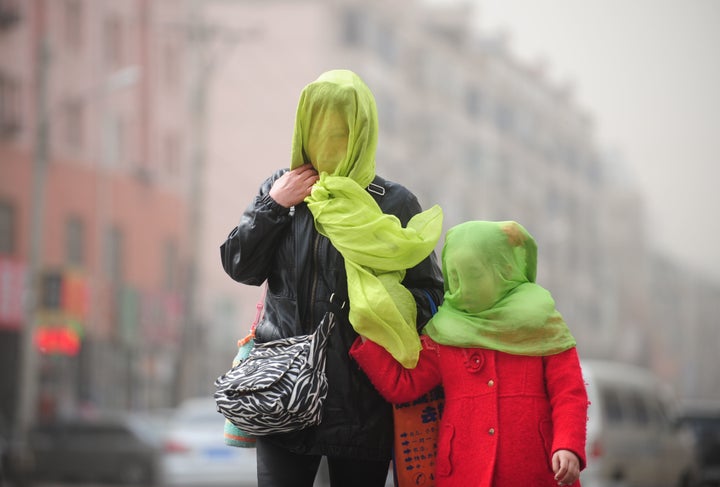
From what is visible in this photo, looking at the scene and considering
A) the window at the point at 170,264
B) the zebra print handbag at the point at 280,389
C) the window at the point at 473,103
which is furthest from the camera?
the window at the point at 473,103

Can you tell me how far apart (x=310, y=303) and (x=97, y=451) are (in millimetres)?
18810

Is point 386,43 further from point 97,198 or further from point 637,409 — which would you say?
point 637,409

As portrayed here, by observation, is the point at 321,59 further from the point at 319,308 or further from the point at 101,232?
the point at 319,308

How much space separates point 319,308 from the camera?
133 inches

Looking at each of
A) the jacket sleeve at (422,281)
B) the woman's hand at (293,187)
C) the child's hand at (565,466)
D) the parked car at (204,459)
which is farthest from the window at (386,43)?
the child's hand at (565,466)

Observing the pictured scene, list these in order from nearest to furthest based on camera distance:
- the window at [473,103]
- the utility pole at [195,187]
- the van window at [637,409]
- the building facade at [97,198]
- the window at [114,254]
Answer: the van window at [637,409]
the building facade at [97,198]
the utility pole at [195,187]
the window at [114,254]
the window at [473,103]

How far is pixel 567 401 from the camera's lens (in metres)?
3.43

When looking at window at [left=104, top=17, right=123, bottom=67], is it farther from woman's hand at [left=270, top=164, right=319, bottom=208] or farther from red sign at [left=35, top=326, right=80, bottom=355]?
woman's hand at [left=270, top=164, right=319, bottom=208]

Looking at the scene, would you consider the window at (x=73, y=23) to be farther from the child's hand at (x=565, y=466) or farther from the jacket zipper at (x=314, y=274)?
the child's hand at (x=565, y=466)

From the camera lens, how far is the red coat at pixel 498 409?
11.3ft

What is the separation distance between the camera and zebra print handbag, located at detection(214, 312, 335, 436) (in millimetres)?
3211

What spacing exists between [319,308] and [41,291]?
23861 mm

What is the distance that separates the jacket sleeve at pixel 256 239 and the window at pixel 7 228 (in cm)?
2891

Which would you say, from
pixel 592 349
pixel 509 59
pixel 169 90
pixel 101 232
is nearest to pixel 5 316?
pixel 101 232
